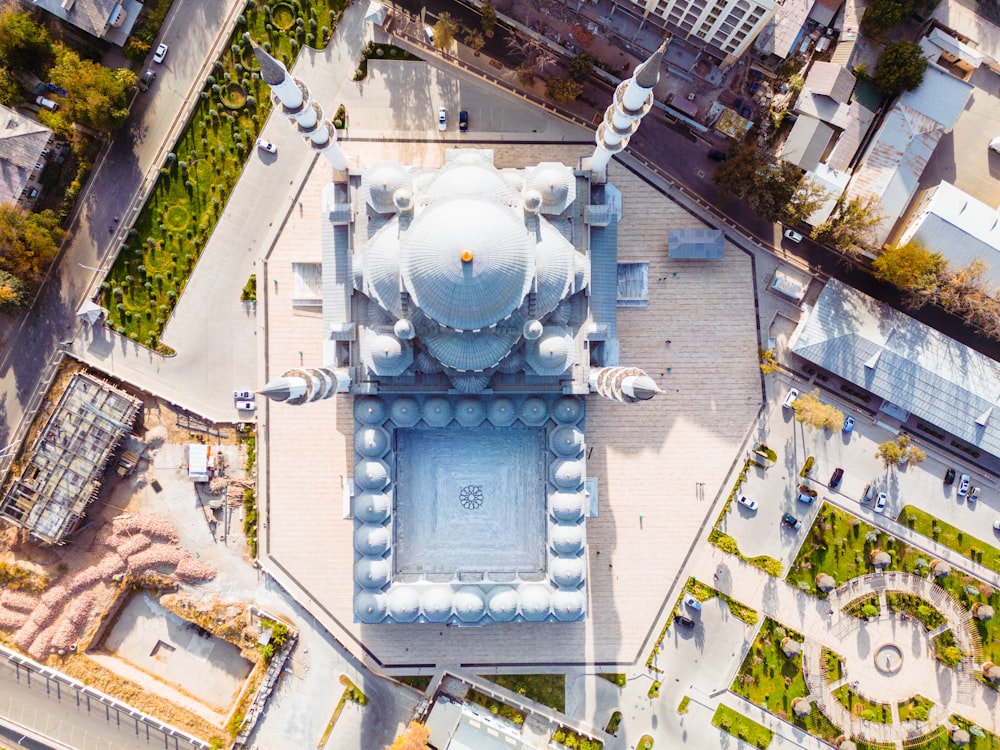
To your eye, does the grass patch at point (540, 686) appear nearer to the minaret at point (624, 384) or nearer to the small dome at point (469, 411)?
the small dome at point (469, 411)

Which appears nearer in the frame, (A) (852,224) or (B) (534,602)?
(B) (534,602)

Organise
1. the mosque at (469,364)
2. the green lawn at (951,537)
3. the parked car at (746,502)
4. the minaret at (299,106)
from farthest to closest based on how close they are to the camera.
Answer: the green lawn at (951,537) → the parked car at (746,502) → the mosque at (469,364) → the minaret at (299,106)

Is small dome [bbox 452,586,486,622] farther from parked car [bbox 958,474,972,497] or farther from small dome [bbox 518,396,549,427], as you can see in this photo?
parked car [bbox 958,474,972,497]

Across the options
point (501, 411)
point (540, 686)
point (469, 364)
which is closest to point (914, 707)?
point (540, 686)

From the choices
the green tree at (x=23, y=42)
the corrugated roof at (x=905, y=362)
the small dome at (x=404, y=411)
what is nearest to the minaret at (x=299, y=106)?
the small dome at (x=404, y=411)

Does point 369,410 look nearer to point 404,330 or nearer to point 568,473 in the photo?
point 404,330

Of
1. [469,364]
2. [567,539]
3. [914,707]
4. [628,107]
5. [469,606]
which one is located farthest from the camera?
[914,707]
